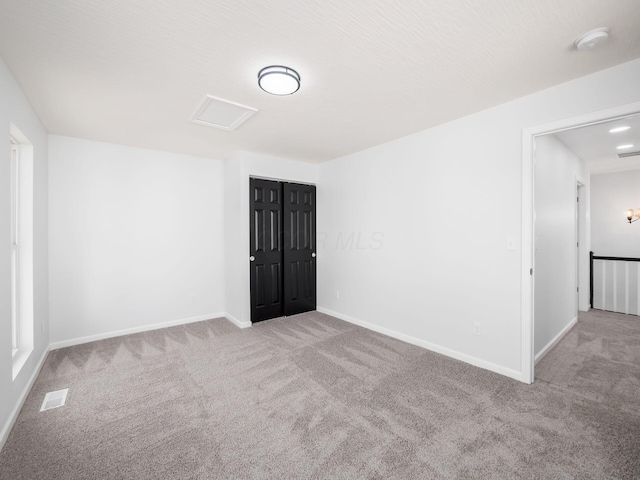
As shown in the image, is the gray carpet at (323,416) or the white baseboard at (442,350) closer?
the gray carpet at (323,416)

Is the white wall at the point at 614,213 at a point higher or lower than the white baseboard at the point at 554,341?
higher

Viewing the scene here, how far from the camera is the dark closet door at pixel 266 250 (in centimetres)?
428

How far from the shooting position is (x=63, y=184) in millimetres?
3441

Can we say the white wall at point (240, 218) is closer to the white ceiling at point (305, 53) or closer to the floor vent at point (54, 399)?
the white ceiling at point (305, 53)

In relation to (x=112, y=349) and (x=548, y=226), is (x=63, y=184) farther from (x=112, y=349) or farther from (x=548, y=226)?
(x=548, y=226)

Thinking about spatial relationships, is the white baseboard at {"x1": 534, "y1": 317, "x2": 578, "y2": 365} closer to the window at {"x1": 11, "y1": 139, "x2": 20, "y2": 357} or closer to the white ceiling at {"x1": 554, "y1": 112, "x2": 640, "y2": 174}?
the white ceiling at {"x1": 554, "y1": 112, "x2": 640, "y2": 174}

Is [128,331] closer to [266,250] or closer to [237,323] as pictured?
[237,323]

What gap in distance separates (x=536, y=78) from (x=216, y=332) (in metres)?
4.22

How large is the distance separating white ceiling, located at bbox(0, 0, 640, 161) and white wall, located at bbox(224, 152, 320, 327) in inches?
49.4

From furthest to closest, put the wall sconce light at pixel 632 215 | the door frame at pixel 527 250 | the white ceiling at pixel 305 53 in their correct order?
Result: the wall sconce light at pixel 632 215, the door frame at pixel 527 250, the white ceiling at pixel 305 53

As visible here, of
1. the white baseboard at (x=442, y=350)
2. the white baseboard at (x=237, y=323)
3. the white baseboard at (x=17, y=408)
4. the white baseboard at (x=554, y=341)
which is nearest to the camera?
the white baseboard at (x=17, y=408)

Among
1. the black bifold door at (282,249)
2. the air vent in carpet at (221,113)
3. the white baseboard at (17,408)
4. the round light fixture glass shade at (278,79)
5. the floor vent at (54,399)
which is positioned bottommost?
the floor vent at (54,399)

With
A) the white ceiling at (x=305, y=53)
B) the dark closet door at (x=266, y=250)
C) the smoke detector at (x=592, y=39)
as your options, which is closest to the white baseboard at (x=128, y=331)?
the dark closet door at (x=266, y=250)

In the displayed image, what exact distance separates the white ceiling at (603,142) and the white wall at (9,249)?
4359 mm
